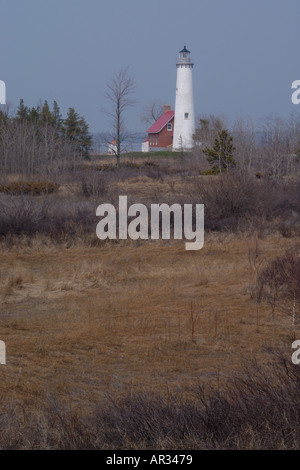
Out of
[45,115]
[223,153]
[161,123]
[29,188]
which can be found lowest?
[29,188]

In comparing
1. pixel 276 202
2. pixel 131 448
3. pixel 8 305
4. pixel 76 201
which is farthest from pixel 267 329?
pixel 76 201

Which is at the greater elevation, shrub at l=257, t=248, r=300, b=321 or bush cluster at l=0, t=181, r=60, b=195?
bush cluster at l=0, t=181, r=60, b=195

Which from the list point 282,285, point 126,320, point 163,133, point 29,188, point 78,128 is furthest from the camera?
point 163,133

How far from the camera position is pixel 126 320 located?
34.1 feet

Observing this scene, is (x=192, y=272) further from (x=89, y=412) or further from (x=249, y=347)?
(x=89, y=412)

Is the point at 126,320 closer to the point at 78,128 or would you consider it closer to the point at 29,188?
the point at 29,188

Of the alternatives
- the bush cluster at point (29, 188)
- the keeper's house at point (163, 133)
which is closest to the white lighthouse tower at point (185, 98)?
the keeper's house at point (163, 133)

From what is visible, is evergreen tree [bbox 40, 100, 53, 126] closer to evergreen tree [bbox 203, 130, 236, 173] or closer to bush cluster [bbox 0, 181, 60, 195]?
evergreen tree [bbox 203, 130, 236, 173]

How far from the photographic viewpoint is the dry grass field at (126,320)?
7469 millimetres

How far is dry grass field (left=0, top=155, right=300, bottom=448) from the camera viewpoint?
7469mm

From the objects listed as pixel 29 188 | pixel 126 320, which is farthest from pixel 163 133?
pixel 126 320

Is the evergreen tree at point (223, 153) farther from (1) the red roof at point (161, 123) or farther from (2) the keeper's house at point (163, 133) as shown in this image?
(1) the red roof at point (161, 123)

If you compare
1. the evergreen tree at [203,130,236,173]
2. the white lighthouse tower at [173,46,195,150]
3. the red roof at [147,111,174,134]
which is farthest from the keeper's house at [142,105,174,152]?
the evergreen tree at [203,130,236,173]
